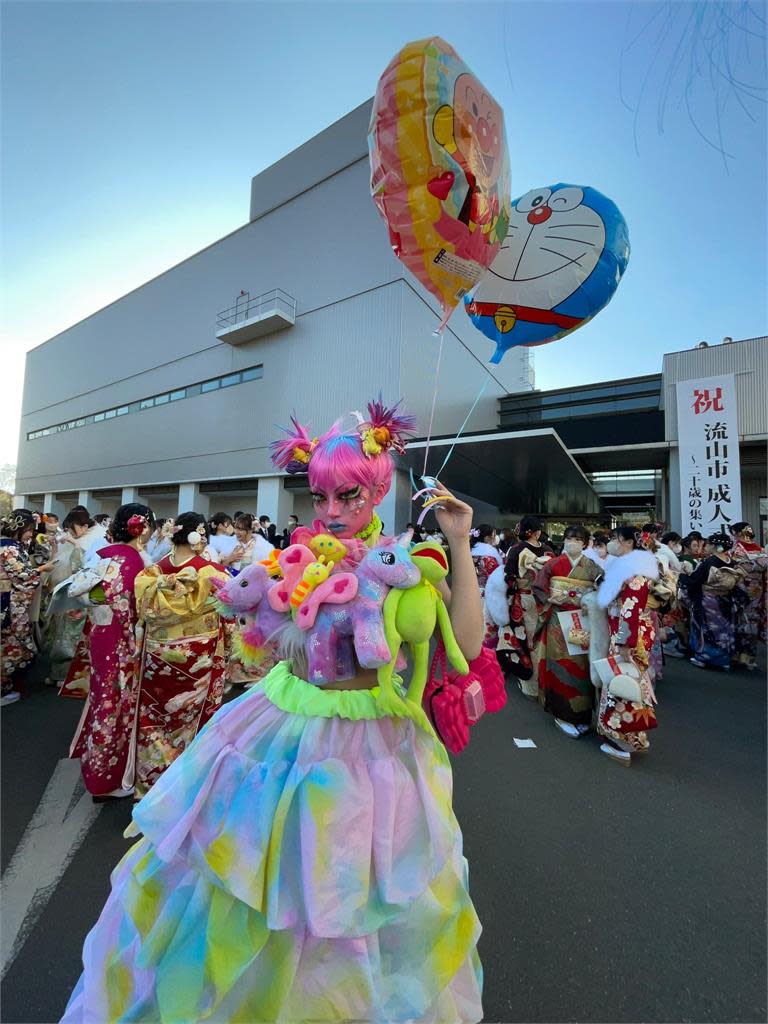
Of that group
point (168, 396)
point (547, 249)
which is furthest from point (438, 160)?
point (168, 396)

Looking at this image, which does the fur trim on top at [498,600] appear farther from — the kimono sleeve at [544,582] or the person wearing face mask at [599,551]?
the person wearing face mask at [599,551]

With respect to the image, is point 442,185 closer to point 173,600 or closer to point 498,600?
point 173,600

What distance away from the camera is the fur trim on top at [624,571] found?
368 centimetres

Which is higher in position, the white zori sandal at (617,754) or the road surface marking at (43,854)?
the white zori sandal at (617,754)

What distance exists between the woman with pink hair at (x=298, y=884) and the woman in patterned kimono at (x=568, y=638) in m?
3.25

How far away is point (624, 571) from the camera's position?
12.3ft

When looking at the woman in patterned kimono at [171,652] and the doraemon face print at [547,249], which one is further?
the doraemon face print at [547,249]

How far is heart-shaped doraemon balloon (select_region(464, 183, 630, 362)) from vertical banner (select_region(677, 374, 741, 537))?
8.46 metres

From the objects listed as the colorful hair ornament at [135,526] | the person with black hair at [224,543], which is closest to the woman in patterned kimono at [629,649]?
the person with black hair at [224,543]

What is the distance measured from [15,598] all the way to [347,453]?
4786 mm

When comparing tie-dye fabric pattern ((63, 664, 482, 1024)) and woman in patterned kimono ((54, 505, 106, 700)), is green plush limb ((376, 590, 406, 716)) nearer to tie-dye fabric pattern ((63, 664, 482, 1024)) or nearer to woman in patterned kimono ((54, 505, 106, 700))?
tie-dye fabric pattern ((63, 664, 482, 1024))

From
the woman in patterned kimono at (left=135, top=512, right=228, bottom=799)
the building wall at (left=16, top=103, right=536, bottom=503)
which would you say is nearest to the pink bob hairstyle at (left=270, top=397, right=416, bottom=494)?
the woman in patterned kimono at (left=135, top=512, right=228, bottom=799)

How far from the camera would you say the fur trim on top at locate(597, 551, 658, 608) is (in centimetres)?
368

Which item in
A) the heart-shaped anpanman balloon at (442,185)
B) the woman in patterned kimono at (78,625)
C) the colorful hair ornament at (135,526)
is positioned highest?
the heart-shaped anpanman balloon at (442,185)
